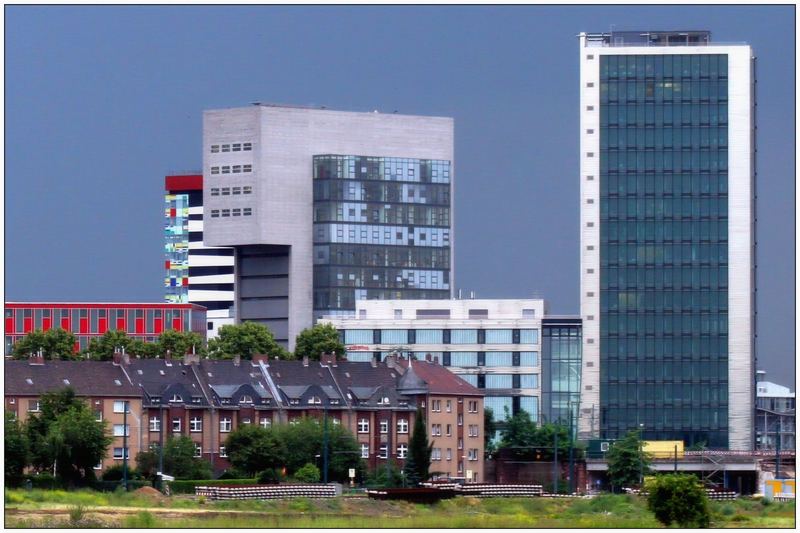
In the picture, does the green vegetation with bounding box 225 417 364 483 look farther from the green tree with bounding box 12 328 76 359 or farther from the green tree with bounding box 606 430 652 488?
the green tree with bounding box 12 328 76 359

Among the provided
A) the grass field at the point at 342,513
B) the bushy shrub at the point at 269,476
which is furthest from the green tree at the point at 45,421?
the bushy shrub at the point at 269,476

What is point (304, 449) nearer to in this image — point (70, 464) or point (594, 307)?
point (70, 464)

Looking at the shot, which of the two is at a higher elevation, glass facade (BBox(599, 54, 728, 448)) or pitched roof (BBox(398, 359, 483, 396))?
glass facade (BBox(599, 54, 728, 448))

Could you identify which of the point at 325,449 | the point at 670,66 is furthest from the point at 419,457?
the point at 670,66

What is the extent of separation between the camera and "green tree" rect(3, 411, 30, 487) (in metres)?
128

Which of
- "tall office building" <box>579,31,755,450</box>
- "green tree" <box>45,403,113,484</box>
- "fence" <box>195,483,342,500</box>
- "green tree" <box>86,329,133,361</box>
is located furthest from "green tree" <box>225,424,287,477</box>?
"tall office building" <box>579,31,755,450</box>

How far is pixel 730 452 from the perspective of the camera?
18000cm

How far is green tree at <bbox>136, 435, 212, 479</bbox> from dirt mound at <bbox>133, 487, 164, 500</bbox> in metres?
14.2

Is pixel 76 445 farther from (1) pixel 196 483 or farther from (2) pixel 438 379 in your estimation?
(2) pixel 438 379

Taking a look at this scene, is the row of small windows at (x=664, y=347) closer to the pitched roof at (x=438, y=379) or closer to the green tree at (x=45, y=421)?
the pitched roof at (x=438, y=379)

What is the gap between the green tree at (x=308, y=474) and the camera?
149m

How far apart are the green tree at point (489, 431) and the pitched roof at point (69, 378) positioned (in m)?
37.1

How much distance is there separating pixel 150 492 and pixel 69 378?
35020 millimetres

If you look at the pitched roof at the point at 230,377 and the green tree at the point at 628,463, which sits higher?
the pitched roof at the point at 230,377
